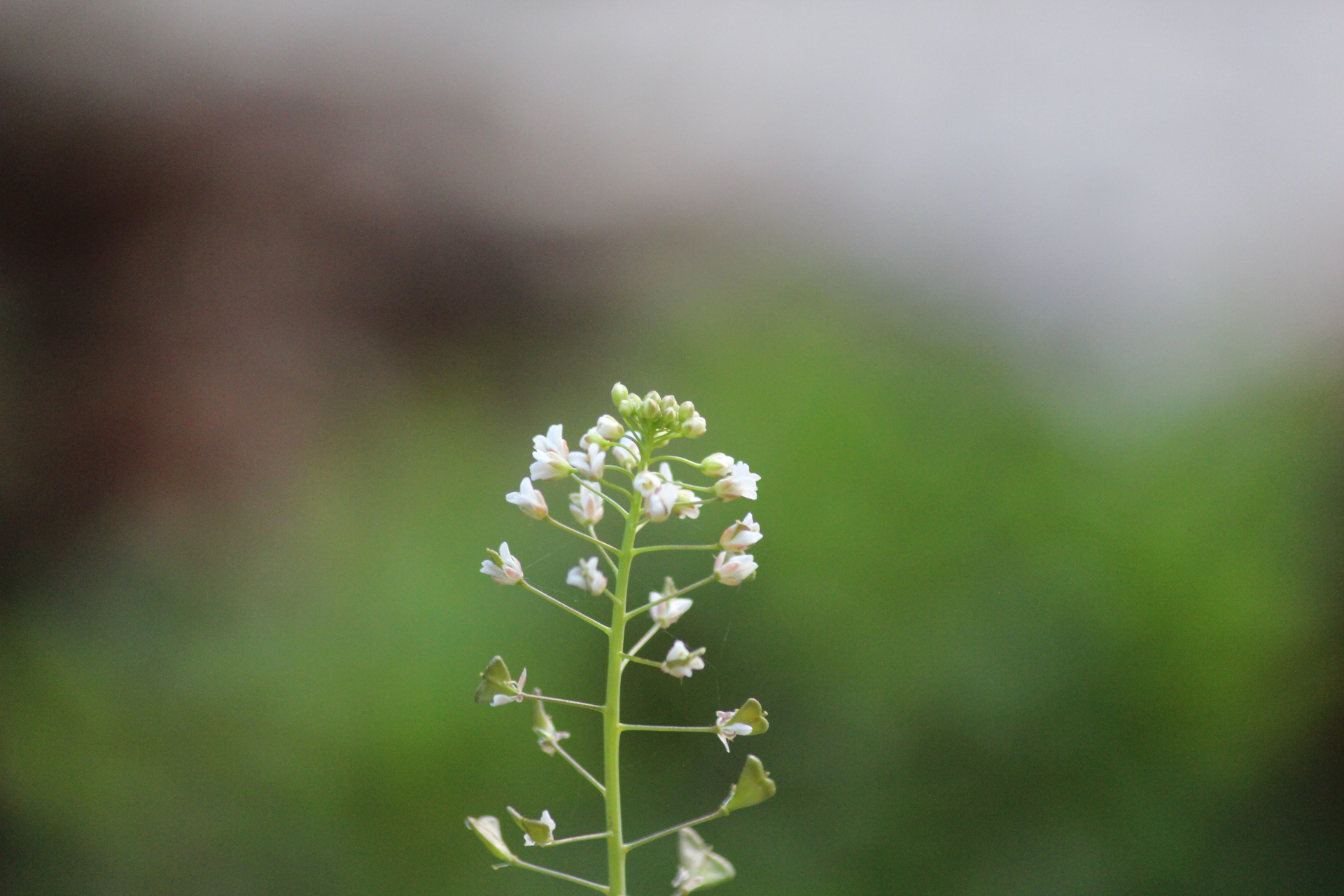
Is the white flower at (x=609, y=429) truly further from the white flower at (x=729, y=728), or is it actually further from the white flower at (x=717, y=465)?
the white flower at (x=729, y=728)

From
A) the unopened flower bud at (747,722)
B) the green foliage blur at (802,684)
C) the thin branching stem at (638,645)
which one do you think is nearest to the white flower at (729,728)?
the unopened flower bud at (747,722)

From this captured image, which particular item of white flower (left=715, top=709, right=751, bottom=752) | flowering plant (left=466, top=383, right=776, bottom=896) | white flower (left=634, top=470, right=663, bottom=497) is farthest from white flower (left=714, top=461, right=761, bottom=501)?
white flower (left=715, top=709, right=751, bottom=752)

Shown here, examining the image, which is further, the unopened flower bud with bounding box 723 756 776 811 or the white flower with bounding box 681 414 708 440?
the white flower with bounding box 681 414 708 440

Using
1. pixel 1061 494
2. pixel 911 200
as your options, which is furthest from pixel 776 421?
pixel 911 200

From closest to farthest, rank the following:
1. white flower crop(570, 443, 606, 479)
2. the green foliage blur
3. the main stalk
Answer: the main stalk → white flower crop(570, 443, 606, 479) → the green foliage blur

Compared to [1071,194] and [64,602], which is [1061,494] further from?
[64,602]

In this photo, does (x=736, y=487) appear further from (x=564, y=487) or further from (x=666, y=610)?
(x=564, y=487)

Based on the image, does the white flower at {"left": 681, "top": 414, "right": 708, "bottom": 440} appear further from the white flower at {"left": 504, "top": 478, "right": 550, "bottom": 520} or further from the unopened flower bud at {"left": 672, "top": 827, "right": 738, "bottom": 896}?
the unopened flower bud at {"left": 672, "top": 827, "right": 738, "bottom": 896}

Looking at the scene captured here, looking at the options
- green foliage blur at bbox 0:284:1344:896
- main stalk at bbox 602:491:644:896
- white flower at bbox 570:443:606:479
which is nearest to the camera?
main stalk at bbox 602:491:644:896
